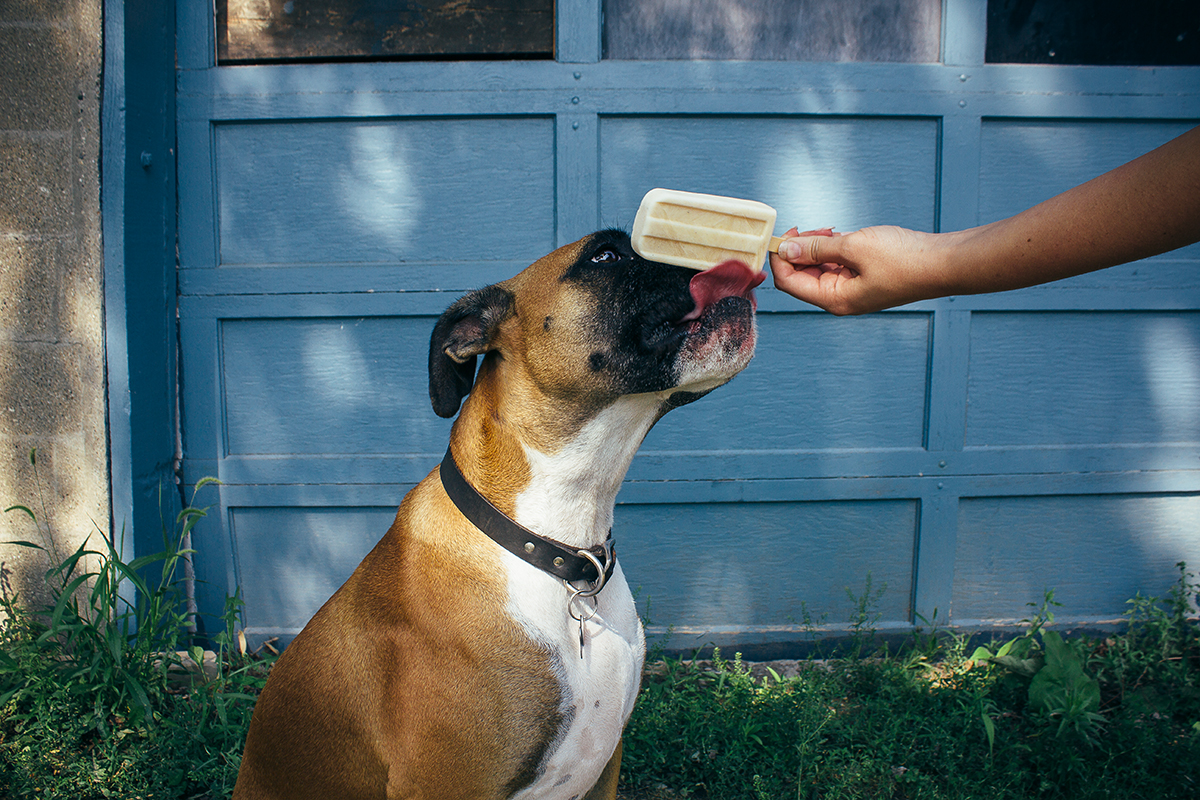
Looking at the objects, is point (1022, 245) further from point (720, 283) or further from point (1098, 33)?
point (1098, 33)

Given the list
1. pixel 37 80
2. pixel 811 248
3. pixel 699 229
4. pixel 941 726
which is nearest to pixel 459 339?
pixel 699 229

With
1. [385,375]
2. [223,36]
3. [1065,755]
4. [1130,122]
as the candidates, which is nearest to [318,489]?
[385,375]

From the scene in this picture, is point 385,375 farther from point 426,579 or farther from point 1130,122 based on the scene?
point 1130,122

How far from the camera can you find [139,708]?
275cm

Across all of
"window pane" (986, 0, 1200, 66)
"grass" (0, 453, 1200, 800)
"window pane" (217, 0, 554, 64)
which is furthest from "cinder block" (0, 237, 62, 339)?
"window pane" (986, 0, 1200, 66)

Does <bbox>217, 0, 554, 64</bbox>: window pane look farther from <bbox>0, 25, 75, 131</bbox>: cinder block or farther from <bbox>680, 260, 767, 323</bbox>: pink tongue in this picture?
<bbox>680, 260, 767, 323</bbox>: pink tongue

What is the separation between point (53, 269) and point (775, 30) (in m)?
3.32

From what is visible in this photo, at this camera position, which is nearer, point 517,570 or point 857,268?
point 517,570

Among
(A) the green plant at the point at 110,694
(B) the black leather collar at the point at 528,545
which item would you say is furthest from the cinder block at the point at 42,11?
(B) the black leather collar at the point at 528,545

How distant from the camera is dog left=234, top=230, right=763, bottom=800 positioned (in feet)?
5.49

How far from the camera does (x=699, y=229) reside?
66.4 inches

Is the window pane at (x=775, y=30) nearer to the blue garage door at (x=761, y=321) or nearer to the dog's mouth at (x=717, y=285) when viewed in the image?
the blue garage door at (x=761, y=321)

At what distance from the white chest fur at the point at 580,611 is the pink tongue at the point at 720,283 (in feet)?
0.91

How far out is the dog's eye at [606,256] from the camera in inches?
73.5
